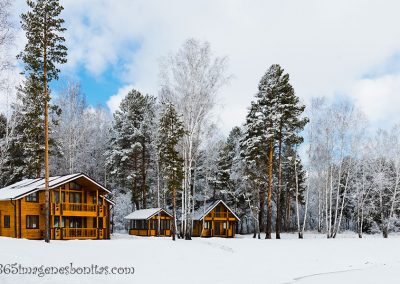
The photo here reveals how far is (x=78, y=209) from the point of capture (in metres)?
35.8

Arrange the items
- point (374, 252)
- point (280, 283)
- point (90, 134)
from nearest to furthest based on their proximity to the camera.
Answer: point (280, 283)
point (374, 252)
point (90, 134)

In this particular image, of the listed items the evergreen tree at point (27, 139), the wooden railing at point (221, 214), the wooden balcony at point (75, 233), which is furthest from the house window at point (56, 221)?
the wooden railing at point (221, 214)

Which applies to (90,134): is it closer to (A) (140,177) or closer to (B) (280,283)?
(A) (140,177)

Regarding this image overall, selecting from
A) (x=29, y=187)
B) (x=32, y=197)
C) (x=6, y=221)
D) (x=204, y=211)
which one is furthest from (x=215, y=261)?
(x=204, y=211)

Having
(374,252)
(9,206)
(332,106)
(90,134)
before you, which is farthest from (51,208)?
(332,106)

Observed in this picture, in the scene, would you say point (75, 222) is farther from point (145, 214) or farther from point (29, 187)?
point (145, 214)

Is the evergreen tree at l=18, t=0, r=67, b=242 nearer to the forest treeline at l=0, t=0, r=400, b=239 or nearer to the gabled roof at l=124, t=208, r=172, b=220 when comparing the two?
the forest treeline at l=0, t=0, r=400, b=239

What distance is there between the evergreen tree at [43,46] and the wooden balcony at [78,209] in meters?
9.88

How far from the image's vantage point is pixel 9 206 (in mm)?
33156

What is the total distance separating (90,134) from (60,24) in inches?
1168

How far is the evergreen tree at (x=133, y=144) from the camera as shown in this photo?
47781 millimetres

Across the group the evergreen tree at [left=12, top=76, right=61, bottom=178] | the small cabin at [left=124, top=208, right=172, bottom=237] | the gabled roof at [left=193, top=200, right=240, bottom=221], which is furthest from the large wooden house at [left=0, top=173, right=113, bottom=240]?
the gabled roof at [left=193, top=200, right=240, bottom=221]

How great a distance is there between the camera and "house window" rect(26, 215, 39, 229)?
3325 centimetres

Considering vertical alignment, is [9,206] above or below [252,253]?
above
